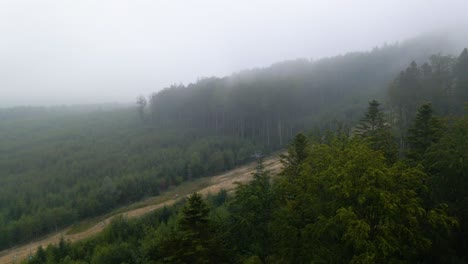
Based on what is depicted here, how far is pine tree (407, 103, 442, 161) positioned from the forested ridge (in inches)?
4.4

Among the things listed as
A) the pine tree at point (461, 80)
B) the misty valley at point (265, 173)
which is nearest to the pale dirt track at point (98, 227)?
the misty valley at point (265, 173)

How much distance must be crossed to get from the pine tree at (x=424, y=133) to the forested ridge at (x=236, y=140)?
0.11m

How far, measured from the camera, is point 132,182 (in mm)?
56281

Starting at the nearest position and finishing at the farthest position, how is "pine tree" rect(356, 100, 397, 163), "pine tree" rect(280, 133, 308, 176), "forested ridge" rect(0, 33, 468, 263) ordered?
"forested ridge" rect(0, 33, 468, 263), "pine tree" rect(356, 100, 397, 163), "pine tree" rect(280, 133, 308, 176)

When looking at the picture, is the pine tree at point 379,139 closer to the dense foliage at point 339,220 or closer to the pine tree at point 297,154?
the dense foliage at point 339,220

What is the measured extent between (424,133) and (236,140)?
57038 millimetres

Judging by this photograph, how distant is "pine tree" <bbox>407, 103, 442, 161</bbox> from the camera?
58.6ft

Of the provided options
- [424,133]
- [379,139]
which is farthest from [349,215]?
[379,139]

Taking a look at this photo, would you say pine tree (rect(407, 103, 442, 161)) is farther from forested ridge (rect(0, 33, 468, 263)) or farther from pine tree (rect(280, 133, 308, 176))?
pine tree (rect(280, 133, 308, 176))

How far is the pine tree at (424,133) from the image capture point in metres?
17.9

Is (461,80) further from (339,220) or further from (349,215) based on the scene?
(349,215)

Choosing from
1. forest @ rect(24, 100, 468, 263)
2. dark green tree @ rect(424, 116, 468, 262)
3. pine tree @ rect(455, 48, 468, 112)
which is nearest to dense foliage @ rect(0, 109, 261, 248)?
pine tree @ rect(455, 48, 468, 112)

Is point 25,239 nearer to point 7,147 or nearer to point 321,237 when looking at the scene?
point 321,237

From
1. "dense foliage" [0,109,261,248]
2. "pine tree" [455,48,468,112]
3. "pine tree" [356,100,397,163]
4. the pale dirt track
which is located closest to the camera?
"pine tree" [356,100,397,163]
